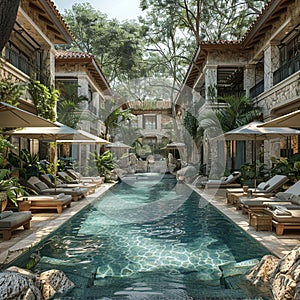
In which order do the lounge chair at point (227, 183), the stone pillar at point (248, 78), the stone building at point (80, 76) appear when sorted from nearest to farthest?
the lounge chair at point (227, 183)
the stone pillar at point (248, 78)
the stone building at point (80, 76)

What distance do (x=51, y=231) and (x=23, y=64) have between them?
9.46 m

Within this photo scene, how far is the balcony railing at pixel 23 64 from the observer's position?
1256 centimetres

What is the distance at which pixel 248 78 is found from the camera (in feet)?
64.8

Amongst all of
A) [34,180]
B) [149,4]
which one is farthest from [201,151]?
[34,180]

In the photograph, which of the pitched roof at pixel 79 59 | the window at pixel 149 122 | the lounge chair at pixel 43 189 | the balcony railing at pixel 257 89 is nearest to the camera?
the lounge chair at pixel 43 189

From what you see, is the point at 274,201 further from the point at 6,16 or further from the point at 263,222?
the point at 6,16

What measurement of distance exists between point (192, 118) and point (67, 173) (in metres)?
9.52

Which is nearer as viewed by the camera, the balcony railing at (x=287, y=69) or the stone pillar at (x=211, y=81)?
the balcony railing at (x=287, y=69)

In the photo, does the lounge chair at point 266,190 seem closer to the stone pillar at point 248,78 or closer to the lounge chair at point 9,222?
the lounge chair at point 9,222

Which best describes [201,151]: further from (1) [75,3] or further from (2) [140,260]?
(2) [140,260]

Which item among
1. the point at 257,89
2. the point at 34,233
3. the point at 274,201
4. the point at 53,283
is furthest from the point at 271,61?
the point at 53,283

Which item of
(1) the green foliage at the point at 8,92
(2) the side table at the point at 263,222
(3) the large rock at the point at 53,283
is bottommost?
(3) the large rock at the point at 53,283

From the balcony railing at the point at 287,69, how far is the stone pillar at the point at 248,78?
3777mm


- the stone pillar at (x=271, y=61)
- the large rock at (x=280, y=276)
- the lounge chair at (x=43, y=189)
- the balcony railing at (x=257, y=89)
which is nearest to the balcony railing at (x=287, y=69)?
the stone pillar at (x=271, y=61)
